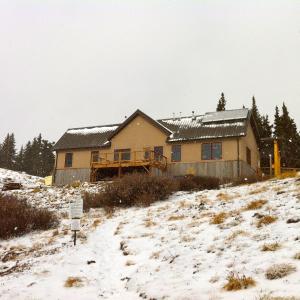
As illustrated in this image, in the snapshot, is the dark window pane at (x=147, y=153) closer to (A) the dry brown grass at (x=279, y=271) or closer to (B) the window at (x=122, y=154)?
(B) the window at (x=122, y=154)

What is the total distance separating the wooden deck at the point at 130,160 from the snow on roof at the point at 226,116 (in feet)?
17.1

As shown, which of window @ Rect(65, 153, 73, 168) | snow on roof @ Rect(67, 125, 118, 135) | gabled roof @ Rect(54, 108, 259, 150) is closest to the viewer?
gabled roof @ Rect(54, 108, 259, 150)

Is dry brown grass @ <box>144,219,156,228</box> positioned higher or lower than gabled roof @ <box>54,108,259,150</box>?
lower

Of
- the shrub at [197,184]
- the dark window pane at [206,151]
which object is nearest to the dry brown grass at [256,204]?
the shrub at [197,184]

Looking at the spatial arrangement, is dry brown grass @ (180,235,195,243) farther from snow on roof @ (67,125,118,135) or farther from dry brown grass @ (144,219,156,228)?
snow on roof @ (67,125,118,135)

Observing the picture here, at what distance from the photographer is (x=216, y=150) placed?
31500 mm

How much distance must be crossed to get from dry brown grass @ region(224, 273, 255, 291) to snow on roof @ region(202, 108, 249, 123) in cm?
2589

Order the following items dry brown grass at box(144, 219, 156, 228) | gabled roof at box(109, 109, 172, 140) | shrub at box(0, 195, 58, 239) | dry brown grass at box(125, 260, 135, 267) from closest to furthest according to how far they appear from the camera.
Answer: dry brown grass at box(125, 260, 135, 267) → dry brown grass at box(144, 219, 156, 228) → shrub at box(0, 195, 58, 239) → gabled roof at box(109, 109, 172, 140)

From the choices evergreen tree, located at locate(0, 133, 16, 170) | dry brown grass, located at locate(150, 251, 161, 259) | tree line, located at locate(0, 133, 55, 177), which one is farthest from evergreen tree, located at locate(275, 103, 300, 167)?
evergreen tree, located at locate(0, 133, 16, 170)

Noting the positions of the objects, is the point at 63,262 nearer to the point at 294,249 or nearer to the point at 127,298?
the point at 127,298

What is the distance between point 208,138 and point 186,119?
4.63 metres

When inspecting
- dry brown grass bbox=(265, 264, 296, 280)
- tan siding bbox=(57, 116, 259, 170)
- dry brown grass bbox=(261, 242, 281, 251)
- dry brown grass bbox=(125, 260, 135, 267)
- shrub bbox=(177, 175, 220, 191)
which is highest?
tan siding bbox=(57, 116, 259, 170)

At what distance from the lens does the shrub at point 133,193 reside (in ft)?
64.8

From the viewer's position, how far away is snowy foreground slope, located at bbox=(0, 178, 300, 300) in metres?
7.97
